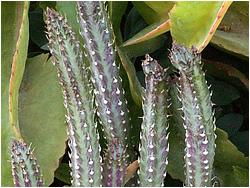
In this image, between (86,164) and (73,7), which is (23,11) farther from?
(86,164)

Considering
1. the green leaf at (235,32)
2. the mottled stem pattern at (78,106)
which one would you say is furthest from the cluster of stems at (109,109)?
the green leaf at (235,32)

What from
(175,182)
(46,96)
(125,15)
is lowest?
(175,182)

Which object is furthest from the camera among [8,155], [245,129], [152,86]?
[245,129]

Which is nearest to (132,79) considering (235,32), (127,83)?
(127,83)

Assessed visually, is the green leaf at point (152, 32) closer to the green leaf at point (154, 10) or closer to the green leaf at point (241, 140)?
the green leaf at point (154, 10)

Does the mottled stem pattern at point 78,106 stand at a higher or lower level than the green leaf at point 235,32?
lower

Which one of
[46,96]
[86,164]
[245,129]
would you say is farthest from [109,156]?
[245,129]
